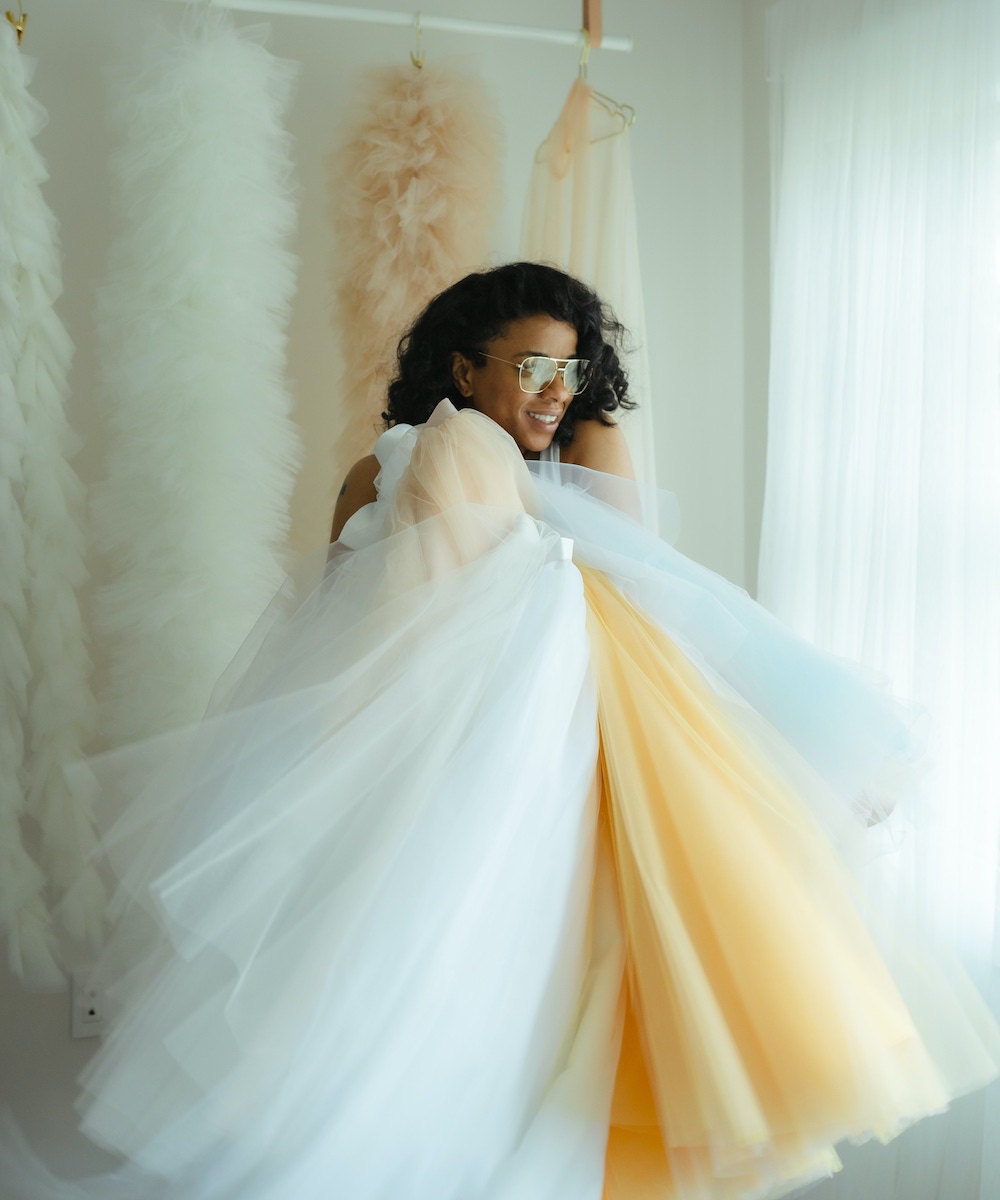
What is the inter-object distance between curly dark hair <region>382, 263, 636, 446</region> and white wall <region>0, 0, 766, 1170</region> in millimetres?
499

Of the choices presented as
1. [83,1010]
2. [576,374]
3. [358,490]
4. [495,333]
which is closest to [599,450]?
[576,374]

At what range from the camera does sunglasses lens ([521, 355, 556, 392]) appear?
Result: 5.73 feet

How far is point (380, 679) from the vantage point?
1.32 meters

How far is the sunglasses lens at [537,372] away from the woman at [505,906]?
252 millimetres

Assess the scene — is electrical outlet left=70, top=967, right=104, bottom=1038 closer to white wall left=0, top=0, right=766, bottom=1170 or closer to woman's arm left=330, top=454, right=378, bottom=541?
white wall left=0, top=0, right=766, bottom=1170

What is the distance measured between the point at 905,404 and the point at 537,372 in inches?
29.5

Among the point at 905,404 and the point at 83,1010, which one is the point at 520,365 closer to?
the point at 905,404

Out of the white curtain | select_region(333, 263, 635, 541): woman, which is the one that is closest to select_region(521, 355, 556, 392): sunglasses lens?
select_region(333, 263, 635, 541): woman

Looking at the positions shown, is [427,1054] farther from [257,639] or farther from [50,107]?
[50,107]

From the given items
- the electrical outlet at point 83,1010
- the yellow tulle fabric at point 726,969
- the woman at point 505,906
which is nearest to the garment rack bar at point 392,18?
the woman at point 505,906

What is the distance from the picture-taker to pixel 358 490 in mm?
1816

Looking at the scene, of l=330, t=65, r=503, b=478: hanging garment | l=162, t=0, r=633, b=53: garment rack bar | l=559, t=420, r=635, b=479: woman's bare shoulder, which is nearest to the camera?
l=559, t=420, r=635, b=479: woman's bare shoulder

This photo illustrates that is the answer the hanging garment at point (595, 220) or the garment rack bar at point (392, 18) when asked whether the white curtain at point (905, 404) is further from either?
the garment rack bar at point (392, 18)

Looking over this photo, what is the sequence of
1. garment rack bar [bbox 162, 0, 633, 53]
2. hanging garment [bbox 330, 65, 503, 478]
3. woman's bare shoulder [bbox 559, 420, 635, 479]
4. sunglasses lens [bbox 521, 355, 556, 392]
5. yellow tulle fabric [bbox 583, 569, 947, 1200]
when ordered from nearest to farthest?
1. yellow tulle fabric [bbox 583, 569, 947, 1200]
2. sunglasses lens [bbox 521, 355, 556, 392]
3. woman's bare shoulder [bbox 559, 420, 635, 479]
4. garment rack bar [bbox 162, 0, 633, 53]
5. hanging garment [bbox 330, 65, 503, 478]
